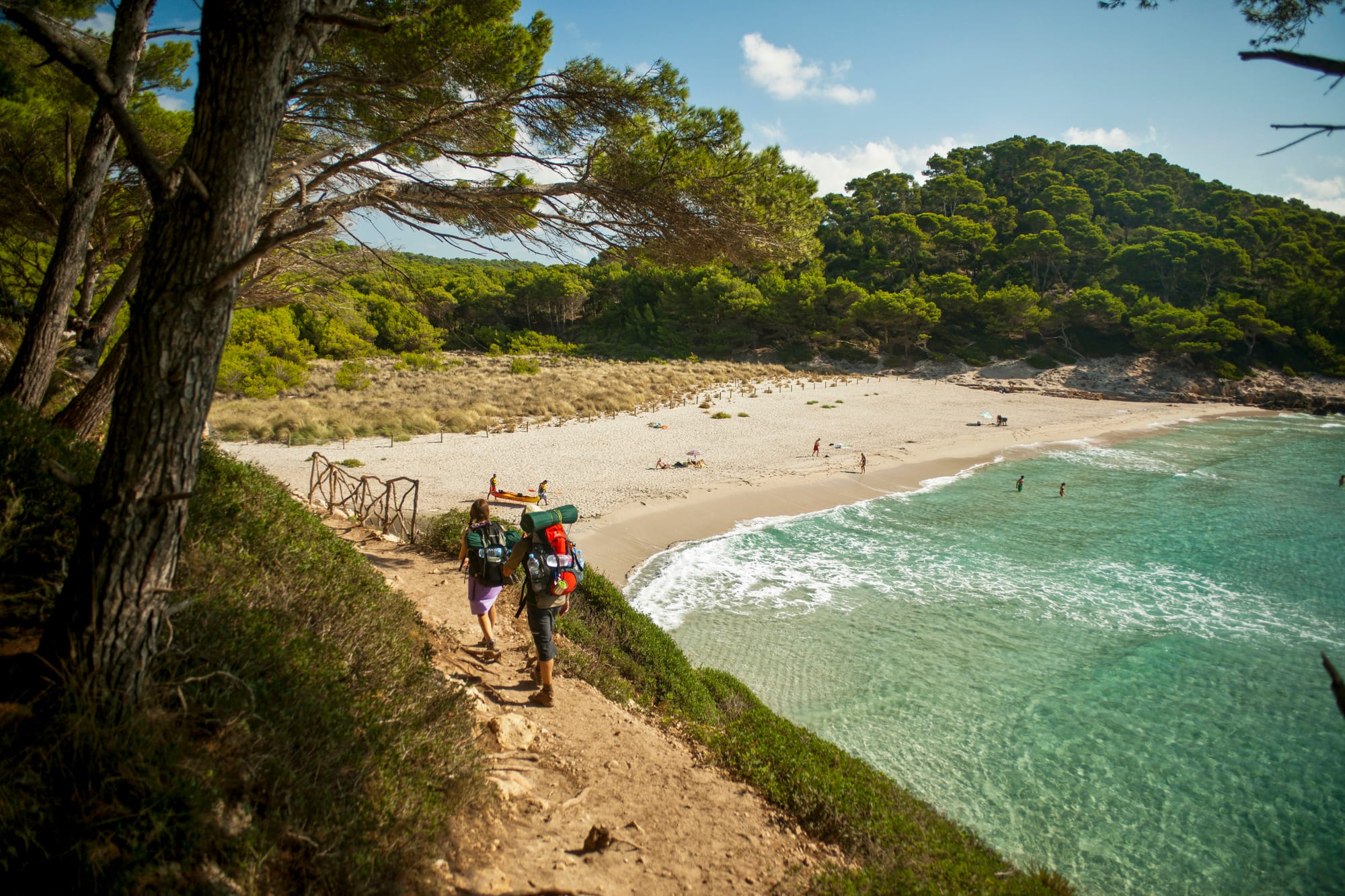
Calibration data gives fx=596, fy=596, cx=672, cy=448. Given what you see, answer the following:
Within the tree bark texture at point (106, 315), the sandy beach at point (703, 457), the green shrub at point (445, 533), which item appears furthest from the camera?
the sandy beach at point (703, 457)

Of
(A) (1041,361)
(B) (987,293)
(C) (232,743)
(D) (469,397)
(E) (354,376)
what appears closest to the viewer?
(C) (232,743)

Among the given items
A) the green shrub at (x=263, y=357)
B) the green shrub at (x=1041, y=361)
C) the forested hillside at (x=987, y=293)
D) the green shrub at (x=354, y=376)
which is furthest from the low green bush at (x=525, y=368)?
the green shrub at (x=1041, y=361)

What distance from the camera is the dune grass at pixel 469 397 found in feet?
66.6

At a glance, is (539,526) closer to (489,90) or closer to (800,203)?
(489,90)

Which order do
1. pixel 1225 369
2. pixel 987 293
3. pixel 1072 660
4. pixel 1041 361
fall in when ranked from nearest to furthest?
pixel 1072 660 < pixel 1225 369 < pixel 1041 361 < pixel 987 293

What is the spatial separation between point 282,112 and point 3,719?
246 cm

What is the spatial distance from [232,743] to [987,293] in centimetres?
5388

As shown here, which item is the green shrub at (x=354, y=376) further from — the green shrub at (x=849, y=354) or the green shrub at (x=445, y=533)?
the green shrub at (x=849, y=354)

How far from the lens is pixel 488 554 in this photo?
16.4 feet

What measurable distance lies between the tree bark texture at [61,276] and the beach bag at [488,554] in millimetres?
3891

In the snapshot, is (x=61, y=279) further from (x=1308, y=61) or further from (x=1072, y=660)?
(x=1072, y=660)

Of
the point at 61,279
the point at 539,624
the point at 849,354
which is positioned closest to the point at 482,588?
the point at 539,624

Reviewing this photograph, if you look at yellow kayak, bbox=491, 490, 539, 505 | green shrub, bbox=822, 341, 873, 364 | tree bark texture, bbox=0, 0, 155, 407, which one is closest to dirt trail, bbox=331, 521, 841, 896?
tree bark texture, bbox=0, 0, 155, 407

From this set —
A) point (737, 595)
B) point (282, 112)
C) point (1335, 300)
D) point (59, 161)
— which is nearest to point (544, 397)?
point (737, 595)
